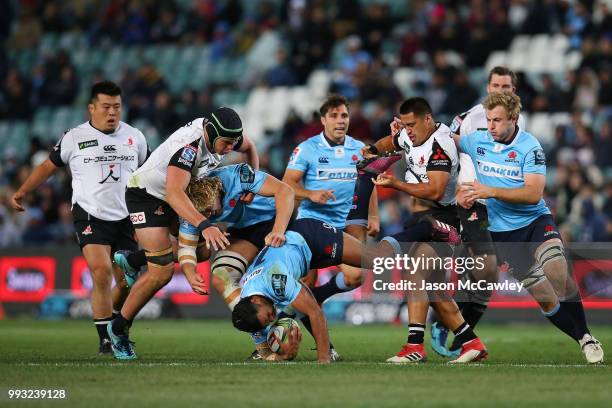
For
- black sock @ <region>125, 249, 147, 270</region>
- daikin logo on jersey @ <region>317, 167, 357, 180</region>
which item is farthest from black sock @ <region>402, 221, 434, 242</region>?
black sock @ <region>125, 249, 147, 270</region>

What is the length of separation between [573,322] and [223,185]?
3391 millimetres

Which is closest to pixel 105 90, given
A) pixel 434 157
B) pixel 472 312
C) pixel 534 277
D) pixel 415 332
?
pixel 434 157

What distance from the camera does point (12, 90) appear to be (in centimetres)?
2752

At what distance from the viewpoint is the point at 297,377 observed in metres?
9.10

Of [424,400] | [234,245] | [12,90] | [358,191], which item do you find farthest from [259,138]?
[424,400]

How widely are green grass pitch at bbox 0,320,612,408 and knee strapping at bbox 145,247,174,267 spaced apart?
0.89 m

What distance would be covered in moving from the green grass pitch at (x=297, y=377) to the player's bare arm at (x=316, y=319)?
0.18m

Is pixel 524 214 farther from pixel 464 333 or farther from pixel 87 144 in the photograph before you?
pixel 87 144

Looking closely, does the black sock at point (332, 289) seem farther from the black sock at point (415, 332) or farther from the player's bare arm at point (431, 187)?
the player's bare arm at point (431, 187)

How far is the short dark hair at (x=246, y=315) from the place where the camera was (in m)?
10.1

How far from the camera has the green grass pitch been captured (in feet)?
25.3

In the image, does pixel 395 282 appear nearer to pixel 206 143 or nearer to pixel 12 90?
pixel 206 143

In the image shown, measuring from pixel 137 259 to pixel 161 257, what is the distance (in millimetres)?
641

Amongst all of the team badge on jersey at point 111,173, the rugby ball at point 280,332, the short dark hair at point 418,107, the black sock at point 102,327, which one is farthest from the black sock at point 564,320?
the team badge on jersey at point 111,173
